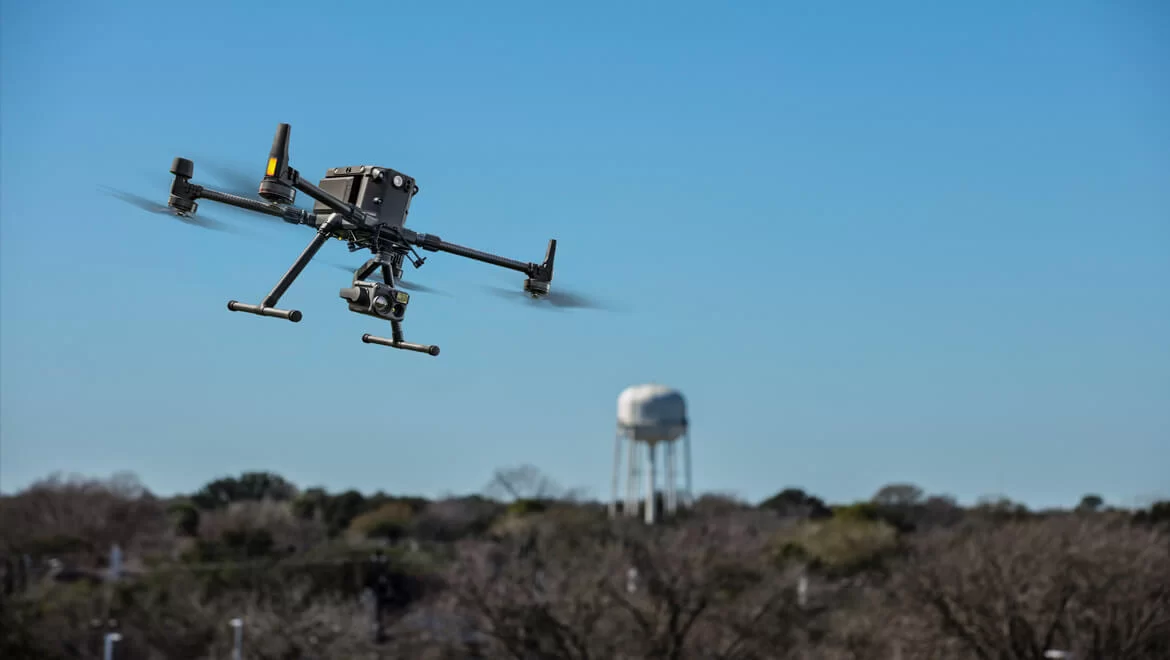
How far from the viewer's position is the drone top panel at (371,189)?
42.9ft

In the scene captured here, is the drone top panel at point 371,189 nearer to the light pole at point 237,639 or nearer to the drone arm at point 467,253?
the drone arm at point 467,253

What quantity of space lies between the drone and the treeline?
54.8m

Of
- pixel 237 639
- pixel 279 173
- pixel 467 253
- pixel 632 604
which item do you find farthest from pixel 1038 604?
pixel 279 173

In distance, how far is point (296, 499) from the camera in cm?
11762

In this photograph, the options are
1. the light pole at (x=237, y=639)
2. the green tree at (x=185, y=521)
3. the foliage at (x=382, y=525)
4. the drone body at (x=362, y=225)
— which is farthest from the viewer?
the foliage at (x=382, y=525)

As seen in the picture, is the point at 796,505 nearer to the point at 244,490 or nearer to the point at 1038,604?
the point at 244,490

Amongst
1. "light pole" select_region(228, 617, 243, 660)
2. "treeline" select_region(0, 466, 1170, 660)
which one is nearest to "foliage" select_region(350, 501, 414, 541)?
"treeline" select_region(0, 466, 1170, 660)

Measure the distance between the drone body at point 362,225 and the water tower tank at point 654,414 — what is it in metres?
95.8

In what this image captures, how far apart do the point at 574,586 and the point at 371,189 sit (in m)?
61.5

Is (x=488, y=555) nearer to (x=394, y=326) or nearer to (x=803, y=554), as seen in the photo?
(x=803, y=554)

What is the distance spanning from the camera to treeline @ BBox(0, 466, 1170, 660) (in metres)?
66.2

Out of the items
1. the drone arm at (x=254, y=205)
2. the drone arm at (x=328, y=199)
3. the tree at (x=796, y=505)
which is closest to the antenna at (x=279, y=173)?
the drone arm at (x=328, y=199)

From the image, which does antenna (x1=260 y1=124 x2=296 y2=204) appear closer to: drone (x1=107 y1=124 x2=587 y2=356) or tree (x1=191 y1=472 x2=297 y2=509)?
drone (x1=107 y1=124 x2=587 y2=356)

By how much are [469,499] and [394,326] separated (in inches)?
4835
